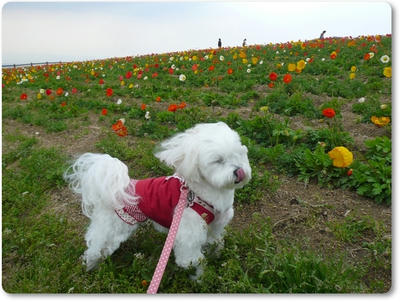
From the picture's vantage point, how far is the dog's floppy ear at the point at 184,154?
7.51 feet

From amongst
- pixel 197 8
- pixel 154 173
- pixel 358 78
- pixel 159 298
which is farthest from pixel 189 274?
pixel 358 78

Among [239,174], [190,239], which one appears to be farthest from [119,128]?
[239,174]

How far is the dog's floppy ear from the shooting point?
90.1 inches

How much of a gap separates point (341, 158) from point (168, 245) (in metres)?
2.22

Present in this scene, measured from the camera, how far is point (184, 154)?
7.77 ft

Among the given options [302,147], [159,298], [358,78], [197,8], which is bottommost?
[159,298]

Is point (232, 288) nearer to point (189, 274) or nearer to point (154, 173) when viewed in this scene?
point (189, 274)

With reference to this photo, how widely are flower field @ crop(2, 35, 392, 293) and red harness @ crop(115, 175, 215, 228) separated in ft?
1.33

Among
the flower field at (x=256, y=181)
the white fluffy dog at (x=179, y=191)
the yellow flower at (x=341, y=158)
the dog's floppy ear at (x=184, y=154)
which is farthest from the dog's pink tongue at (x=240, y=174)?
the yellow flower at (x=341, y=158)

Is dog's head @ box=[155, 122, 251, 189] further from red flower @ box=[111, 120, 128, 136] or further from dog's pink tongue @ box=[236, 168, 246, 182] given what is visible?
red flower @ box=[111, 120, 128, 136]

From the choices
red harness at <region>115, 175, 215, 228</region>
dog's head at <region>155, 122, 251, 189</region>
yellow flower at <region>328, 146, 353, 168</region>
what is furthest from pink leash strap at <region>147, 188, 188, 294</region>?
yellow flower at <region>328, 146, 353, 168</region>

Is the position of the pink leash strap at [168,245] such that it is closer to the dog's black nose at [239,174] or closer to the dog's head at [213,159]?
the dog's head at [213,159]

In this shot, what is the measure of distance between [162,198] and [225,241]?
78cm

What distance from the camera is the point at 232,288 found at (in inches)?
92.0
